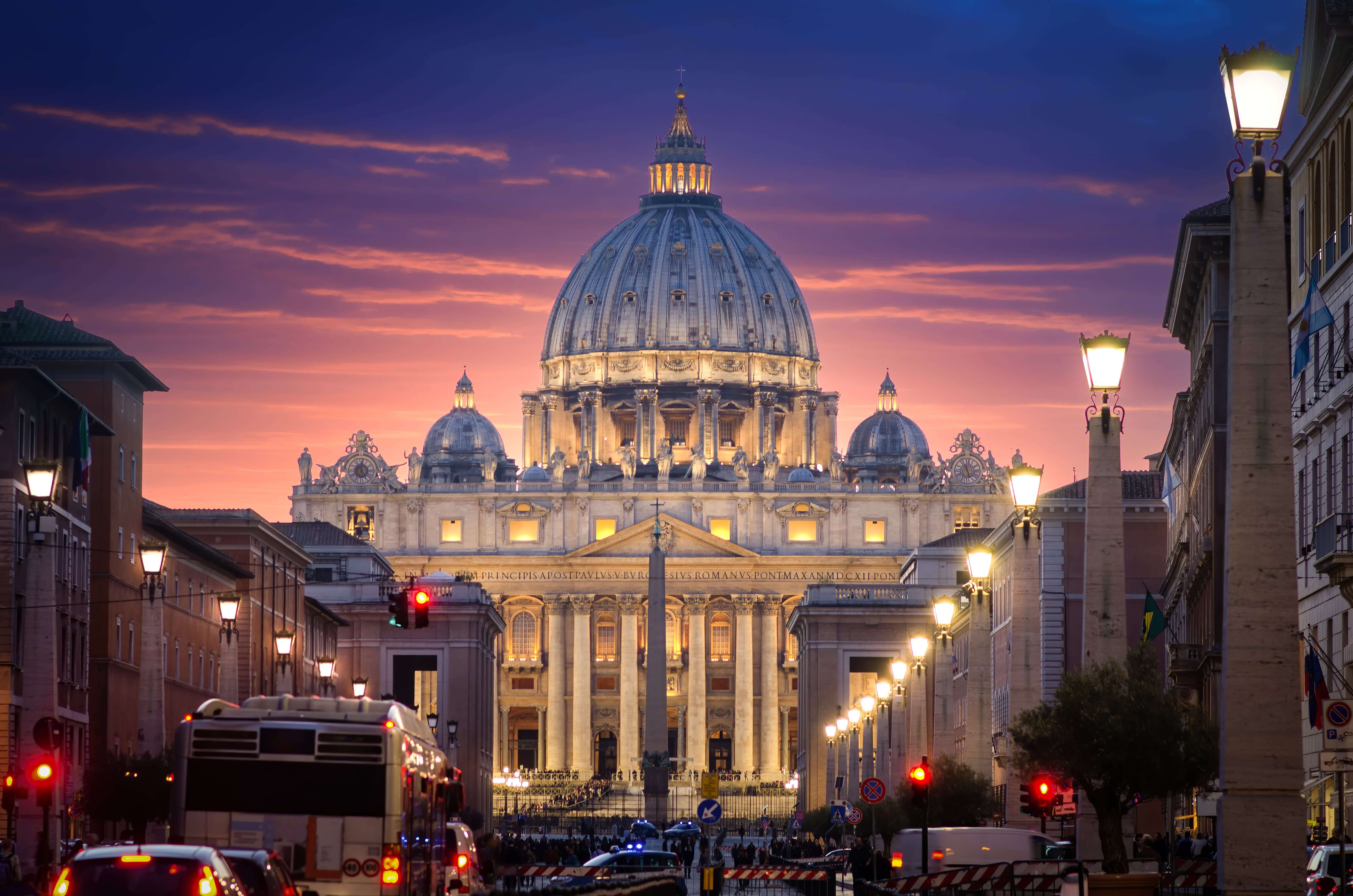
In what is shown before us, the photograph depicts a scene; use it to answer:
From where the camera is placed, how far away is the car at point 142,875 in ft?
59.1

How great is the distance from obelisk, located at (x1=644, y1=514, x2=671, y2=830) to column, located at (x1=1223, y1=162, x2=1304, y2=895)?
6883 cm

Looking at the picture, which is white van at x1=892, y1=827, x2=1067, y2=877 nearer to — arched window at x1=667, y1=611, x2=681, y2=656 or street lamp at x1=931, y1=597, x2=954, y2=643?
street lamp at x1=931, y1=597, x2=954, y2=643

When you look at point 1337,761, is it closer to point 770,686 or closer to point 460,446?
point 770,686

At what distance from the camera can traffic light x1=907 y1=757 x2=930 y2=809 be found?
32062 millimetres

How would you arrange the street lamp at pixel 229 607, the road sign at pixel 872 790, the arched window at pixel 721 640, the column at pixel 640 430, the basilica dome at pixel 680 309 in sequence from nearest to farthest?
the road sign at pixel 872 790
the street lamp at pixel 229 607
the arched window at pixel 721 640
the column at pixel 640 430
the basilica dome at pixel 680 309

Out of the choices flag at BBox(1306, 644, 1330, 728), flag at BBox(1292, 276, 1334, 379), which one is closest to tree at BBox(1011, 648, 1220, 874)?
flag at BBox(1306, 644, 1330, 728)

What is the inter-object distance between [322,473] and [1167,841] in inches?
5124

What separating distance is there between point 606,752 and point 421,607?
4971 inches

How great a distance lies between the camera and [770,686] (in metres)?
159

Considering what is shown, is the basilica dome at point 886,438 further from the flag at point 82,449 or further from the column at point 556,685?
the flag at point 82,449

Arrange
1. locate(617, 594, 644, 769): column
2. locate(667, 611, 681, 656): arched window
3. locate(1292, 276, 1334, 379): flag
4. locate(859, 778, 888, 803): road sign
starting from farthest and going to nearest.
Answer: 1. locate(667, 611, 681, 656): arched window
2. locate(617, 594, 644, 769): column
3. locate(859, 778, 888, 803): road sign
4. locate(1292, 276, 1334, 379): flag

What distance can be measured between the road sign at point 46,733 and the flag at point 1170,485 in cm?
2630

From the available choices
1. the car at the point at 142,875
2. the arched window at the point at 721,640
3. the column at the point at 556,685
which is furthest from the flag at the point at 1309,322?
the arched window at the point at 721,640

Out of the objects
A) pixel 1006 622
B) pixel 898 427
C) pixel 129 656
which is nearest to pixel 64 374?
pixel 129 656
